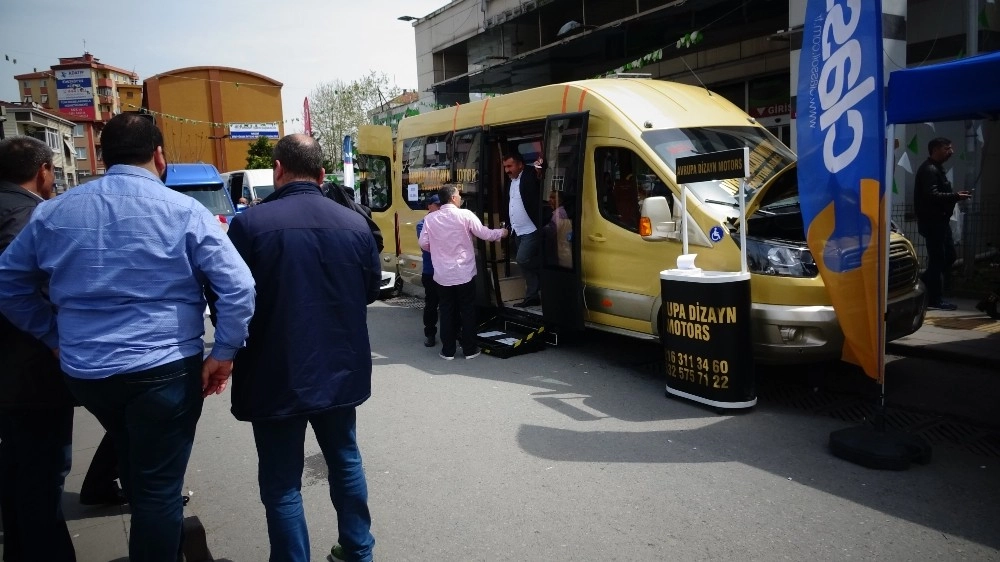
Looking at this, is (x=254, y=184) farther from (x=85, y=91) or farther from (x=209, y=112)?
(x=85, y=91)

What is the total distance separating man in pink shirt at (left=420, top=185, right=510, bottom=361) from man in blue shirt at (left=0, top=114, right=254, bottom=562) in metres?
4.91

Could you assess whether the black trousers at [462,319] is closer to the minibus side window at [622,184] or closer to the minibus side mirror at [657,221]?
the minibus side window at [622,184]

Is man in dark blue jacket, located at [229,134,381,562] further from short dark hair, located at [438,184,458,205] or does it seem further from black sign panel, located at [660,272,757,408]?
short dark hair, located at [438,184,458,205]

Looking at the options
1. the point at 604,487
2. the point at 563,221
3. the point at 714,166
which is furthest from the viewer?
the point at 563,221

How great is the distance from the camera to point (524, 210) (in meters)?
8.02

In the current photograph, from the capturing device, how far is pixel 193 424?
111 inches

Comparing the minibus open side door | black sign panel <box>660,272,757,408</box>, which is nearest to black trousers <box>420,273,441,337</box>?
the minibus open side door

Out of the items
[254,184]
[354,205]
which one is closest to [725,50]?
[354,205]

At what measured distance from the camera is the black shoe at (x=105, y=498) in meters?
4.23

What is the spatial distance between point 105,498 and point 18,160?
2.03 m

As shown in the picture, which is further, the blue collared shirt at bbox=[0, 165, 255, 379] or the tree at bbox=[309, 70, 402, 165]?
the tree at bbox=[309, 70, 402, 165]

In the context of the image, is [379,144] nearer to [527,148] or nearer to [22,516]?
[527,148]

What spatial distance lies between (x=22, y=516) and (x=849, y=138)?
4.99m

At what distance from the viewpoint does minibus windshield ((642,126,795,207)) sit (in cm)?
Answer: 634
